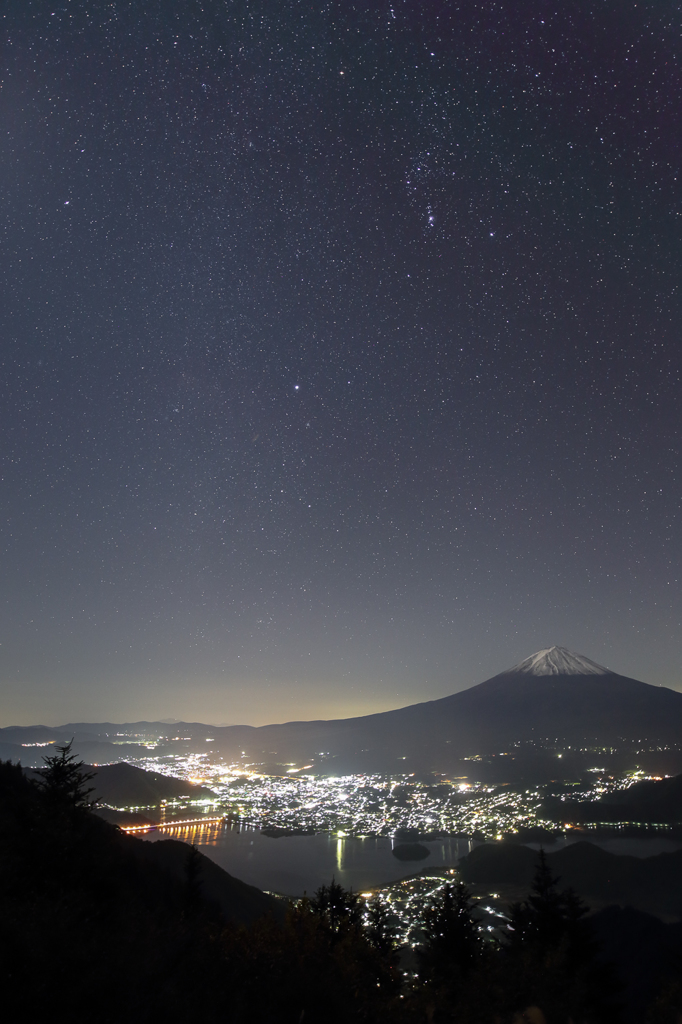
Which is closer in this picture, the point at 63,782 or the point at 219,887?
the point at 63,782

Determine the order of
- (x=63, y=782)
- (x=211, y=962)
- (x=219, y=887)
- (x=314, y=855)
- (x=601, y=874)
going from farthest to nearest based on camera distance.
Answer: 1. (x=314, y=855)
2. (x=601, y=874)
3. (x=219, y=887)
4. (x=63, y=782)
5. (x=211, y=962)

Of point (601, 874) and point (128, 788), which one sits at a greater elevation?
point (128, 788)

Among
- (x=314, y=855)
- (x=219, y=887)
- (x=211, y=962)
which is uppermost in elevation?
(x=211, y=962)

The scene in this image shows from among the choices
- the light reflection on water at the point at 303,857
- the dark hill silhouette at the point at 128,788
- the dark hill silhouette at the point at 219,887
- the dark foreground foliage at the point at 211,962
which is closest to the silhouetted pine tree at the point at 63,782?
the dark foreground foliage at the point at 211,962

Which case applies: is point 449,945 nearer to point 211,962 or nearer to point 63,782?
point 63,782

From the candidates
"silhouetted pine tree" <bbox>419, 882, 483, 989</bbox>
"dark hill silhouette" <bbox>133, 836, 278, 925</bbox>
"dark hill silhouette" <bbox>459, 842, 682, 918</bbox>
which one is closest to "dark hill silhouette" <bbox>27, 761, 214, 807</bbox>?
"dark hill silhouette" <bbox>459, 842, 682, 918</bbox>

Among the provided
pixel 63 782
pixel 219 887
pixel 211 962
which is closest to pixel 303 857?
pixel 219 887
